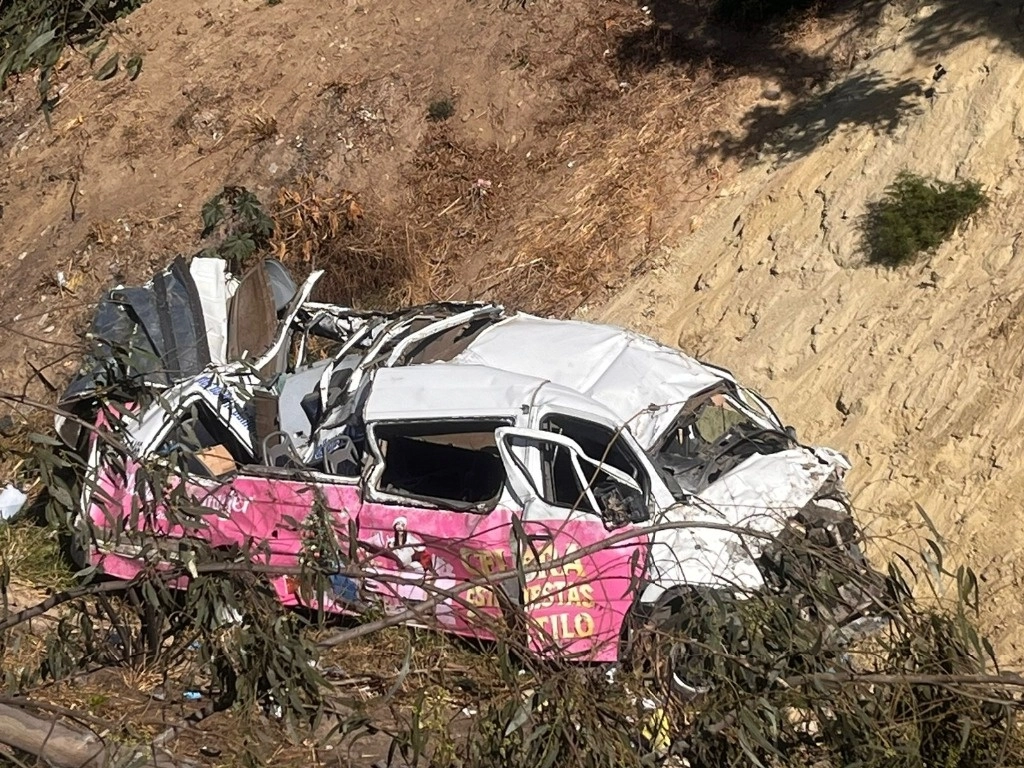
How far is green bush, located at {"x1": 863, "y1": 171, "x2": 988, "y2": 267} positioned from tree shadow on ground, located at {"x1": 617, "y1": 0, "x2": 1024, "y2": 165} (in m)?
1.26

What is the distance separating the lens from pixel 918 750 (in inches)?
203

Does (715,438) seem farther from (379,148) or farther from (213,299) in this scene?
(379,148)

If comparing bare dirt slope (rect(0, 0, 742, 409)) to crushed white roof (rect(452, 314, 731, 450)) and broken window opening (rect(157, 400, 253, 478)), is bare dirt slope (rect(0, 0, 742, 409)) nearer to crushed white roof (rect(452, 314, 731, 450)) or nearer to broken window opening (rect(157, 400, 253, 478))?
crushed white roof (rect(452, 314, 731, 450))

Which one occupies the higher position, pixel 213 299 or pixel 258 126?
pixel 213 299

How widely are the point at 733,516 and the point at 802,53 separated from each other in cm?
793

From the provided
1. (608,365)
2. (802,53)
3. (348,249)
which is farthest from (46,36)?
(802,53)

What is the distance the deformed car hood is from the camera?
721cm

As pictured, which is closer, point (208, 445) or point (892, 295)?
point (208, 445)

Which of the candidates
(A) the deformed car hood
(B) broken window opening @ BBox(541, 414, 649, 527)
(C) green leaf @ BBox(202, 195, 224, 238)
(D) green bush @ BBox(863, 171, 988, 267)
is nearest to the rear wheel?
(A) the deformed car hood

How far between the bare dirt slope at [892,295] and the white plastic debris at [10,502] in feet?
18.5

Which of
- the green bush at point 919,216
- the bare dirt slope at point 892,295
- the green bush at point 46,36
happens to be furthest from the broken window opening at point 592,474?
the green bush at point 919,216

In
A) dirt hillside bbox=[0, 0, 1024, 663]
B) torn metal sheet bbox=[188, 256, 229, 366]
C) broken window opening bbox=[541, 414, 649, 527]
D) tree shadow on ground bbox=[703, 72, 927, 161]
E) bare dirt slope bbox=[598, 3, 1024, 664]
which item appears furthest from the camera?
tree shadow on ground bbox=[703, 72, 927, 161]

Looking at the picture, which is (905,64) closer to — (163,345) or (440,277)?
(440,277)

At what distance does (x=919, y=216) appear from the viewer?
10758 mm
